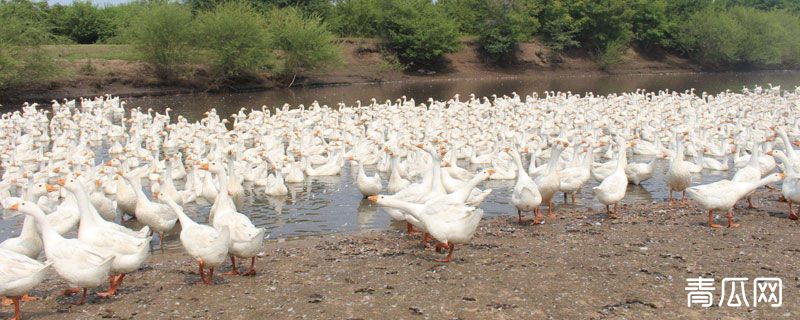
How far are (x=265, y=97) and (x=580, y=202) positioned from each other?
3610 cm

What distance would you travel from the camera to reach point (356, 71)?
205 ft

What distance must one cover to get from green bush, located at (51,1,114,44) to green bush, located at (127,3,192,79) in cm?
1325

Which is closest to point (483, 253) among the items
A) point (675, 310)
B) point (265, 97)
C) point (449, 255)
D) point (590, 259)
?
point (449, 255)

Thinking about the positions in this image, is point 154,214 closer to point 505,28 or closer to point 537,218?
point 537,218

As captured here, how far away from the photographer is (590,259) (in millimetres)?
10750

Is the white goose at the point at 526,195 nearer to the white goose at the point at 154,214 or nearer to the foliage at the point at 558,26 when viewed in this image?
the white goose at the point at 154,214

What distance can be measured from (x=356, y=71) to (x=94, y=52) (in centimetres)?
2088

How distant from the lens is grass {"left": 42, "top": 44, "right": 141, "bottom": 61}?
160 ft

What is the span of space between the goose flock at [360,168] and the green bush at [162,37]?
14.8 meters

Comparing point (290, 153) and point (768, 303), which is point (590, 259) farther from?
point (290, 153)

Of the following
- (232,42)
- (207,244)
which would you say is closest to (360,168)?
(207,244)

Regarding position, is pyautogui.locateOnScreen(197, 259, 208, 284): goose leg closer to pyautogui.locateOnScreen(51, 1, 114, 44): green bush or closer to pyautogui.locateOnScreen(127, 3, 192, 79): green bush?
pyautogui.locateOnScreen(127, 3, 192, 79): green bush

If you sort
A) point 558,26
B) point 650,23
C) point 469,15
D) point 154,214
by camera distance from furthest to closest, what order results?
point 650,23 → point 469,15 → point 558,26 → point 154,214

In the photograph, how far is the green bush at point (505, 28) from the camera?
71.9 meters
